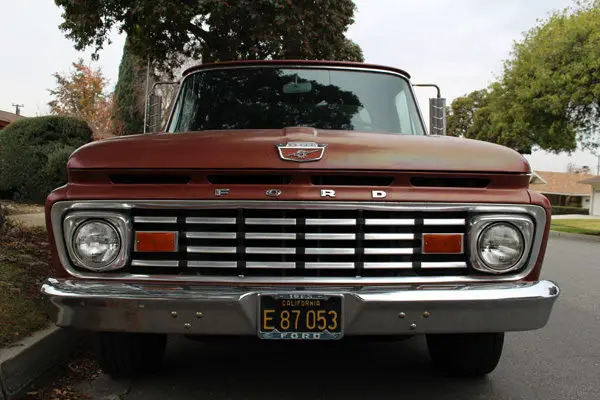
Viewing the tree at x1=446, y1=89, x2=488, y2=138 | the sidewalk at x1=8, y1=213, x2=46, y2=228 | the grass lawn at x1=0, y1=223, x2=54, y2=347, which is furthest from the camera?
the tree at x1=446, y1=89, x2=488, y2=138

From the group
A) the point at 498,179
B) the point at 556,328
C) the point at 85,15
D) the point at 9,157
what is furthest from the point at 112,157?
the point at 9,157

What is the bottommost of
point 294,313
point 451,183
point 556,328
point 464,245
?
point 556,328

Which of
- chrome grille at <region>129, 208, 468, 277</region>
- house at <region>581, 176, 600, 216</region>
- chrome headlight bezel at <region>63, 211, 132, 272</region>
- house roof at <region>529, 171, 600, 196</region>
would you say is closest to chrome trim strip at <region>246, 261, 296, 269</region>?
chrome grille at <region>129, 208, 468, 277</region>

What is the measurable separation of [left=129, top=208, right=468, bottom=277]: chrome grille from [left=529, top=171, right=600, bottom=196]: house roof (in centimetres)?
6091

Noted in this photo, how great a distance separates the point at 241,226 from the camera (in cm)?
276

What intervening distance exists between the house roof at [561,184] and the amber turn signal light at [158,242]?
61369 mm

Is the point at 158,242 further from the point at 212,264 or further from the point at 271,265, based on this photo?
the point at 271,265

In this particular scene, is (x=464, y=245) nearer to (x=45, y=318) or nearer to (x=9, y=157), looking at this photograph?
(x=45, y=318)

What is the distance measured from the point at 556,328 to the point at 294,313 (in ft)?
11.9

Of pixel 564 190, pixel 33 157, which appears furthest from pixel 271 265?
pixel 564 190

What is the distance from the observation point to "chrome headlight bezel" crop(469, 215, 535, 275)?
9.18 ft

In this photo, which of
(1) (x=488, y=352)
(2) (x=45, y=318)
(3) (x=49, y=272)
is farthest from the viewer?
(3) (x=49, y=272)

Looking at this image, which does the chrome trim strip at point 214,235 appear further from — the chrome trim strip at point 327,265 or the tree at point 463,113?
the tree at point 463,113

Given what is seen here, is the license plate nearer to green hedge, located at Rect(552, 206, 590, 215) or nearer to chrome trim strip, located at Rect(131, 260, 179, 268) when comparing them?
chrome trim strip, located at Rect(131, 260, 179, 268)
